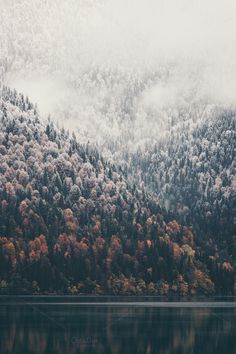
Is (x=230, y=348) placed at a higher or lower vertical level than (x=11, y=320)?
lower

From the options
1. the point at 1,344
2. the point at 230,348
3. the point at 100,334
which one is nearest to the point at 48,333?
the point at 100,334

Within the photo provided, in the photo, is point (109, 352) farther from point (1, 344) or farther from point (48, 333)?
point (48, 333)

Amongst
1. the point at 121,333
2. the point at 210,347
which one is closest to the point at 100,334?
the point at 121,333

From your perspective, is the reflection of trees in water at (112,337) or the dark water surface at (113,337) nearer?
the dark water surface at (113,337)

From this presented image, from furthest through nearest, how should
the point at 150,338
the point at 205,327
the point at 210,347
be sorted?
the point at 205,327
the point at 150,338
the point at 210,347

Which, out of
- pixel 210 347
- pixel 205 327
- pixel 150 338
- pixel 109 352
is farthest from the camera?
pixel 205 327

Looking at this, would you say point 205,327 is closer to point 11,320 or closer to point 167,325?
point 167,325

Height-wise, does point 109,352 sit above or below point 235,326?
below

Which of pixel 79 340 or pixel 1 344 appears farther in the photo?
pixel 79 340

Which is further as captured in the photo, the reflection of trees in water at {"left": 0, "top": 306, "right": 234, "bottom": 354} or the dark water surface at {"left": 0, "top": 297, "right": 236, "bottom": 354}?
the reflection of trees in water at {"left": 0, "top": 306, "right": 234, "bottom": 354}
